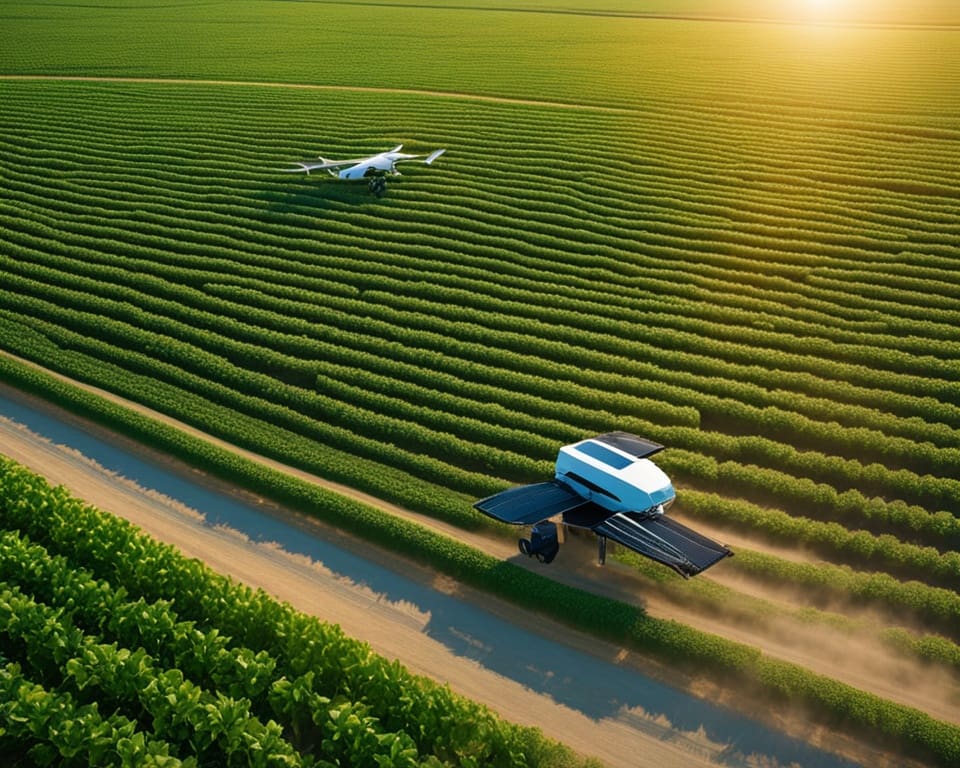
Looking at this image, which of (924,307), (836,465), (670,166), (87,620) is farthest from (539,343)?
(670,166)

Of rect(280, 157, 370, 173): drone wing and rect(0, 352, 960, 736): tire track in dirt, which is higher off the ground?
rect(280, 157, 370, 173): drone wing

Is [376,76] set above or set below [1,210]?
above

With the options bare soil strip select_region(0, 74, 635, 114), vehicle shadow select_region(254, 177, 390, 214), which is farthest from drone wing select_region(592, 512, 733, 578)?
bare soil strip select_region(0, 74, 635, 114)

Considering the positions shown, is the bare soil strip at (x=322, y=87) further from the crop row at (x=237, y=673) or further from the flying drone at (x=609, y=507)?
the crop row at (x=237, y=673)

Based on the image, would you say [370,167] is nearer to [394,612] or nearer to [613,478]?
[613,478]

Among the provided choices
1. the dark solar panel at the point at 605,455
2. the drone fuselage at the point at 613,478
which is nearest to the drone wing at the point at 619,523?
the drone fuselage at the point at 613,478

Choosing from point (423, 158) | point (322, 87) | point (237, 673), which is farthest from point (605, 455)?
point (322, 87)

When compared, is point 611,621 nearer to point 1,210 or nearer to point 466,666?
point 466,666

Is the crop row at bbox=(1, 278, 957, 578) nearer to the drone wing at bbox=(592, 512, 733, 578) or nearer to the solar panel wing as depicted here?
the solar panel wing
